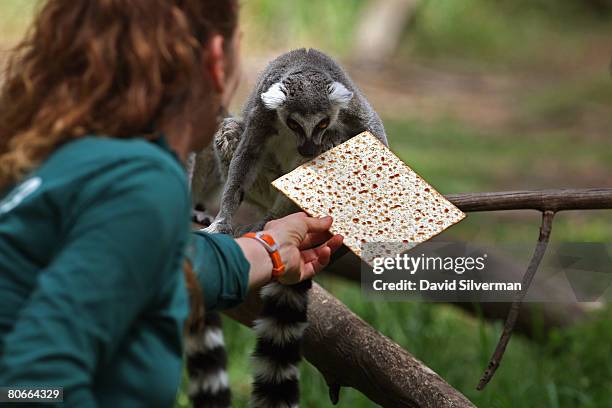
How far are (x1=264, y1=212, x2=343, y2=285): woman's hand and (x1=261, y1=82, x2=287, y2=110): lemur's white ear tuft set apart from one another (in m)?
1.06

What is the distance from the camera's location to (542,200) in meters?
2.63

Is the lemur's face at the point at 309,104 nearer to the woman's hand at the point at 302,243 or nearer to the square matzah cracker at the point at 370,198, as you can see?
the square matzah cracker at the point at 370,198

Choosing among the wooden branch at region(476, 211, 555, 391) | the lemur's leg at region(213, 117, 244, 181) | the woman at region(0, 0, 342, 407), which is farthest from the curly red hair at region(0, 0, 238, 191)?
the lemur's leg at region(213, 117, 244, 181)

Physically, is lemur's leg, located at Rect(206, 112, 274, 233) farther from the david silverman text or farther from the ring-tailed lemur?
the david silverman text

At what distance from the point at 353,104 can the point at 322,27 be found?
9.97 meters

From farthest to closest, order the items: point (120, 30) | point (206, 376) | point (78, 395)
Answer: point (206, 376) < point (120, 30) < point (78, 395)

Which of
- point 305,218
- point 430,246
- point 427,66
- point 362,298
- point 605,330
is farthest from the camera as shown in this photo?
point 427,66

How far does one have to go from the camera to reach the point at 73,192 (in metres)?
1.31

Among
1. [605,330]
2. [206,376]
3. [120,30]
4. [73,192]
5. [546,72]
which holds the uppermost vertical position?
[120,30]

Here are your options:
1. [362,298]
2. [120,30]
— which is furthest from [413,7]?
[120,30]

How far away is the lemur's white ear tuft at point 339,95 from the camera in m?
3.33

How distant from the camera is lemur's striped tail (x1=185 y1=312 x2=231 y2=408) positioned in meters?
3.02

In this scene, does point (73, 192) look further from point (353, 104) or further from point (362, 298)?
point (362, 298)

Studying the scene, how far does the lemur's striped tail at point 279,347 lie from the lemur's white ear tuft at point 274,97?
1.00m
